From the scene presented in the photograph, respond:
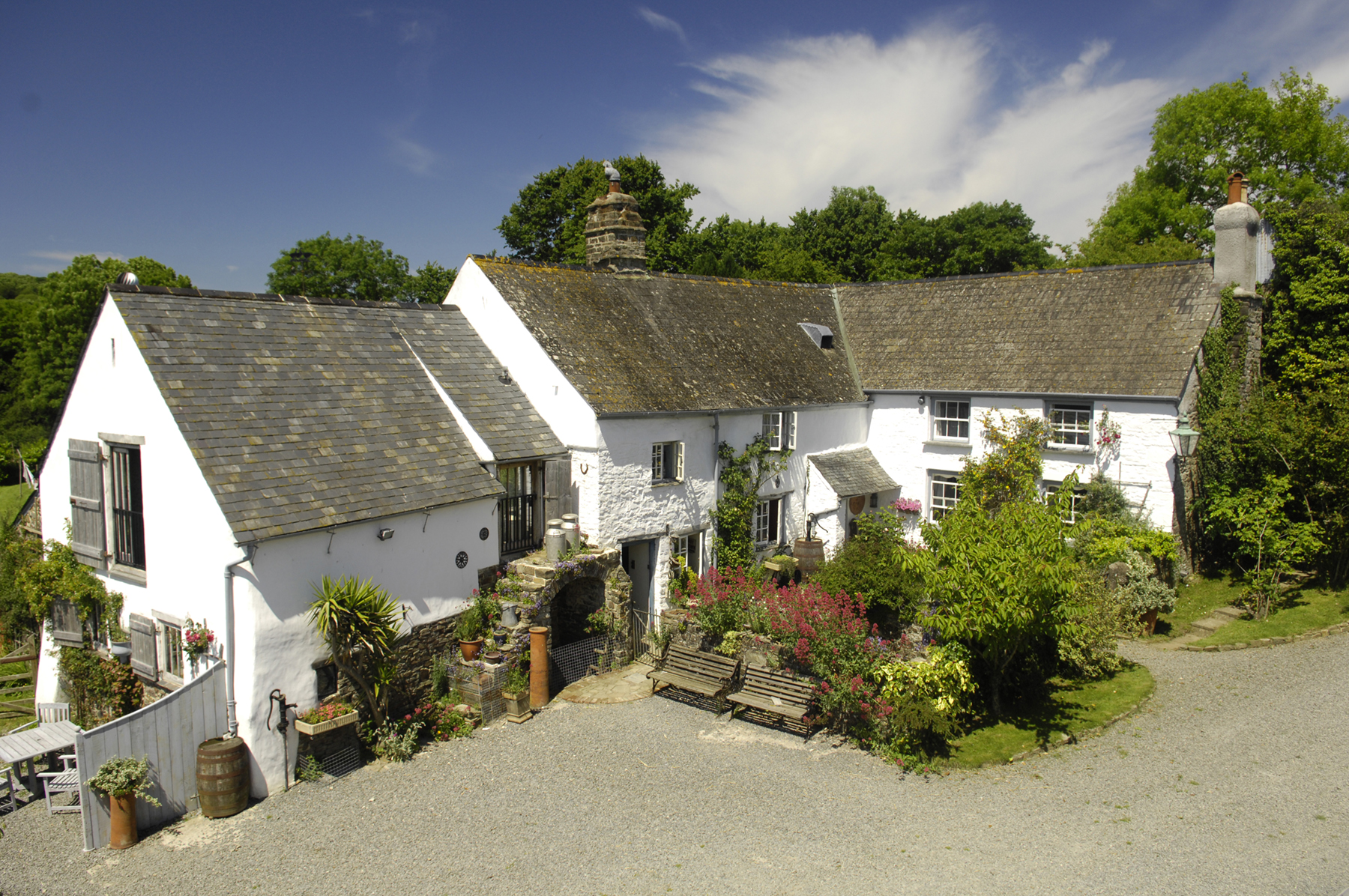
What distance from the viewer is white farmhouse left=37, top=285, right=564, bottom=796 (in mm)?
12070

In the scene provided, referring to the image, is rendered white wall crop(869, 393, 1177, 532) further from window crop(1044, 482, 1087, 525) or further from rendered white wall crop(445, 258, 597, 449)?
rendered white wall crop(445, 258, 597, 449)

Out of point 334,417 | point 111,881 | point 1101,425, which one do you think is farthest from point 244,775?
point 1101,425

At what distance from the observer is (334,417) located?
14.6m

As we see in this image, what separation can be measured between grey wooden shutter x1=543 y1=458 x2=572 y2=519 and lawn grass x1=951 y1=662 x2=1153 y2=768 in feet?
→ 29.8

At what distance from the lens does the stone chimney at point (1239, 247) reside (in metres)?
20.3

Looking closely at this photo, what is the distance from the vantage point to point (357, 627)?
12.5 metres

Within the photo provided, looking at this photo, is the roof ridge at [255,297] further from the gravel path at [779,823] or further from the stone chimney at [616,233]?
the gravel path at [779,823]

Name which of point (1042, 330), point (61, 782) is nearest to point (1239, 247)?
point (1042, 330)

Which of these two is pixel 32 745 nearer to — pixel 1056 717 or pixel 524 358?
pixel 524 358

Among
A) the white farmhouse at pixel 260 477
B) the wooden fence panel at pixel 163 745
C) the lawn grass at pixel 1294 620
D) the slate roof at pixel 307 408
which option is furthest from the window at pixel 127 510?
the lawn grass at pixel 1294 620

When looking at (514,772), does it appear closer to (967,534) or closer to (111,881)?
(111,881)

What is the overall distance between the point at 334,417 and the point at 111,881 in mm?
7653

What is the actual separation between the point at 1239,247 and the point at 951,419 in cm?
833

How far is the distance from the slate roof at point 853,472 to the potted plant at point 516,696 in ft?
35.2
